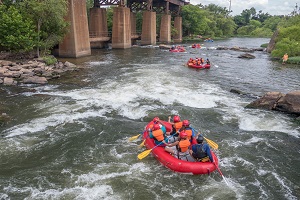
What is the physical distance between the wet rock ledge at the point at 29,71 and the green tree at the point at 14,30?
4.96ft

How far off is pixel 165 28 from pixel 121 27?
18.7 metres

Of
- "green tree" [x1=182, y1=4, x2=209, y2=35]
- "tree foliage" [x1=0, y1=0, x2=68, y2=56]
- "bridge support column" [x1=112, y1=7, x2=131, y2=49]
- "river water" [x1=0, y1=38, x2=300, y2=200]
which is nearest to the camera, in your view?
"river water" [x1=0, y1=38, x2=300, y2=200]

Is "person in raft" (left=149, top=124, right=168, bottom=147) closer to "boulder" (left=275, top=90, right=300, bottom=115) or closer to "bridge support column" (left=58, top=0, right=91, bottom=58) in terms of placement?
"boulder" (left=275, top=90, right=300, bottom=115)

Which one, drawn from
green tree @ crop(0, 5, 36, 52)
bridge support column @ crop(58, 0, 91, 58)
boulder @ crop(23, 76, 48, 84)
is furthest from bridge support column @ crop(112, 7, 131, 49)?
boulder @ crop(23, 76, 48, 84)

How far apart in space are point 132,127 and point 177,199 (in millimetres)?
4576

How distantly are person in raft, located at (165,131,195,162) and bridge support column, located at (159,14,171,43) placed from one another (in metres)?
49.1

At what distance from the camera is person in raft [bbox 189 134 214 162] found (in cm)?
747

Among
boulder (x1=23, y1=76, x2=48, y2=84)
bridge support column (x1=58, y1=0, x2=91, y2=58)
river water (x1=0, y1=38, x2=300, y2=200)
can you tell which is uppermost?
bridge support column (x1=58, y1=0, x2=91, y2=58)

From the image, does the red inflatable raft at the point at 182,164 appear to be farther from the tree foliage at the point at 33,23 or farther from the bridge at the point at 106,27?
the bridge at the point at 106,27

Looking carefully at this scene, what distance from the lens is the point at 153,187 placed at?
7078 mm

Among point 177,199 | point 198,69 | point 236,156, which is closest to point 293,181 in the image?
point 236,156

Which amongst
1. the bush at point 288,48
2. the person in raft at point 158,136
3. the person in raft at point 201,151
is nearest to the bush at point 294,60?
the bush at point 288,48

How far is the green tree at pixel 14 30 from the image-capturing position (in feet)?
65.6

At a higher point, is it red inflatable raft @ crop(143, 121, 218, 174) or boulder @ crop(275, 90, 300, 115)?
boulder @ crop(275, 90, 300, 115)
